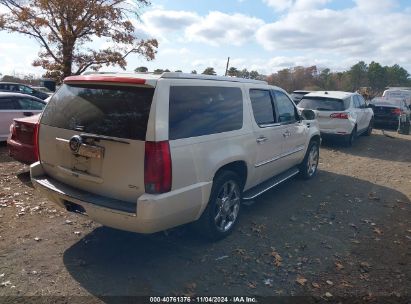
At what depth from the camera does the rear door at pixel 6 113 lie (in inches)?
341

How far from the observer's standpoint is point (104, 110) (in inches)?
142

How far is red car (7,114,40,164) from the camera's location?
615 centimetres

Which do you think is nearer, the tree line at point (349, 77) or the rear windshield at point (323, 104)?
the rear windshield at point (323, 104)

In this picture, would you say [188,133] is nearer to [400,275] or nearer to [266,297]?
[266,297]

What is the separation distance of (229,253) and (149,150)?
168 cm

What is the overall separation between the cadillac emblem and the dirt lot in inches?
47.3

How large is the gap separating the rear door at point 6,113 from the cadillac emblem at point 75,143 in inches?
239

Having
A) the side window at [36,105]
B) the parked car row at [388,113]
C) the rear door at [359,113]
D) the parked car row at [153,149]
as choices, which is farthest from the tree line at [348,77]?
the parked car row at [153,149]

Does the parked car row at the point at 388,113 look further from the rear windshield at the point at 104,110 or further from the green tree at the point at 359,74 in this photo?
the green tree at the point at 359,74

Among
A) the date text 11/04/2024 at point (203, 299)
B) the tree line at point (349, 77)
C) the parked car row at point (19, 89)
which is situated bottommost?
the date text 11/04/2024 at point (203, 299)

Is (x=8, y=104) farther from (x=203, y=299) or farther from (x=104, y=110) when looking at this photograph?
(x=203, y=299)

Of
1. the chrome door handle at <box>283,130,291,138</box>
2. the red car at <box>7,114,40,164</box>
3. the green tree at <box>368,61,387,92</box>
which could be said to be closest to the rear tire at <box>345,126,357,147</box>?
the chrome door handle at <box>283,130,291,138</box>

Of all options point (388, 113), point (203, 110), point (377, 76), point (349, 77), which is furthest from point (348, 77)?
point (203, 110)

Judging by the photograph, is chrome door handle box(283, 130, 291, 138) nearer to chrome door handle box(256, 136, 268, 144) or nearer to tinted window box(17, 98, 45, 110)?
chrome door handle box(256, 136, 268, 144)
